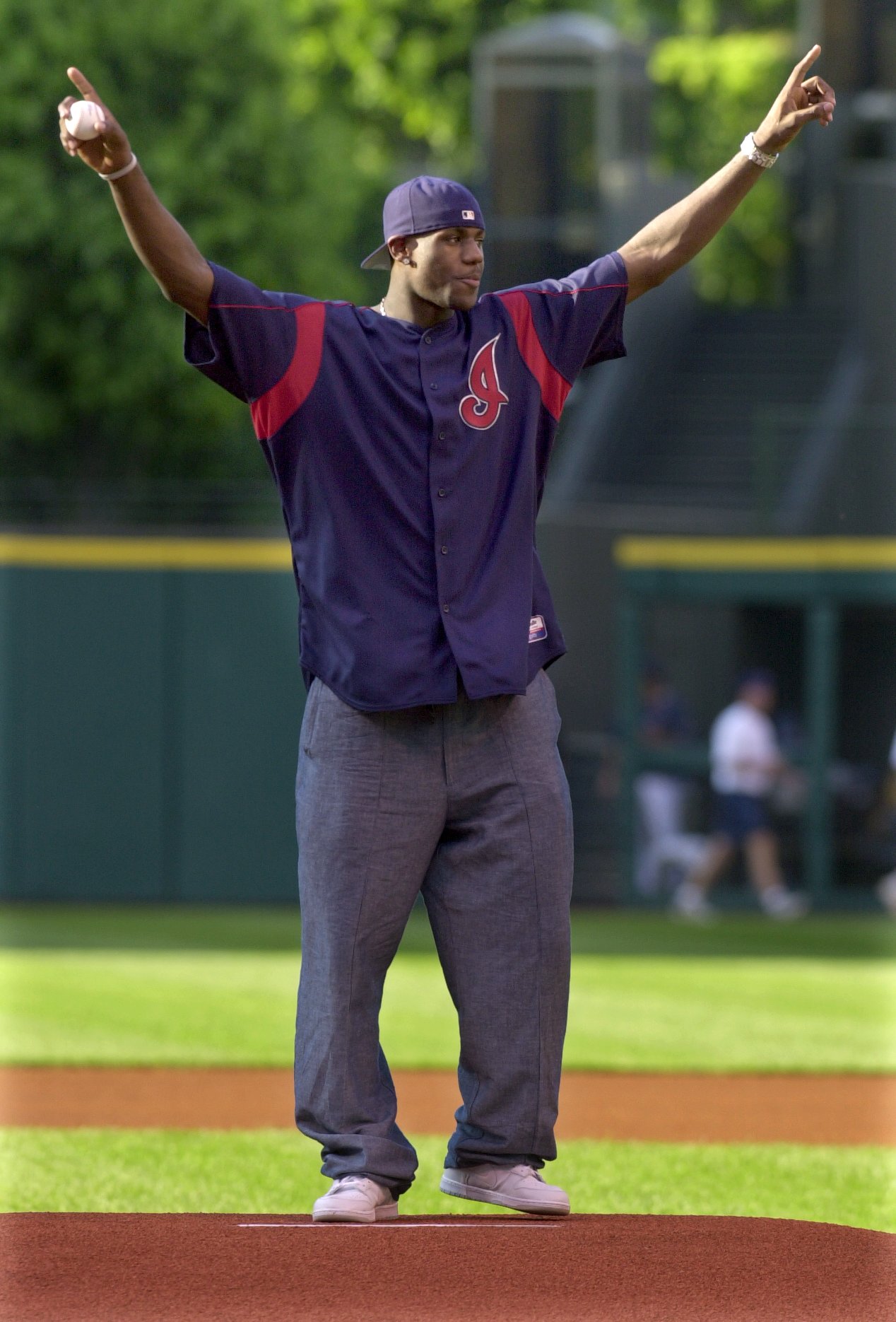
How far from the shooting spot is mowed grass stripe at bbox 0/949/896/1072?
839 centimetres

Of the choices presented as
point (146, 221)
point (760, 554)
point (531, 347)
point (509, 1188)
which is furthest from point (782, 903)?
point (146, 221)

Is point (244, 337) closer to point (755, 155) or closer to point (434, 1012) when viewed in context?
point (755, 155)

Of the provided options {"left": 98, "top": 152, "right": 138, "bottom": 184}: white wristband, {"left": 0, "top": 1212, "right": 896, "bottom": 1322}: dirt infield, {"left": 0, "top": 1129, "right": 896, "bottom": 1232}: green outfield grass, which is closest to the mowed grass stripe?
{"left": 0, "top": 1129, "right": 896, "bottom": 1232}: green outfield grass

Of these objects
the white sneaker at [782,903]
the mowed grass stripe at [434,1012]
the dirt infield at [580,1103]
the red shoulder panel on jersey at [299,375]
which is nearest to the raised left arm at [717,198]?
the red shoulder panel on jersey at [299,375]

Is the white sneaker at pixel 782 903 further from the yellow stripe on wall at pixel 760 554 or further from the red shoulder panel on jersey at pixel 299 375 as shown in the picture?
the red shoulder panel on jersey at pixel 299 375

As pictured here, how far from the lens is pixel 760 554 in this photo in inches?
672

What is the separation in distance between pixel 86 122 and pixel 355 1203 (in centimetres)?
196

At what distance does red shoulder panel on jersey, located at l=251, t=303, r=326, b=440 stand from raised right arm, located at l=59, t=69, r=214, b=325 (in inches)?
7.5

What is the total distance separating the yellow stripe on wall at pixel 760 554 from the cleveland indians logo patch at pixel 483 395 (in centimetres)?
1306

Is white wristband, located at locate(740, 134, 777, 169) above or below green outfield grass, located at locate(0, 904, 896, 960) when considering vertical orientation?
above

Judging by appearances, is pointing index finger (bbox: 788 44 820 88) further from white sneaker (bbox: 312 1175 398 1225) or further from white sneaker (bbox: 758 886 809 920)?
white sneaker (bbox: 758 886 809 920)

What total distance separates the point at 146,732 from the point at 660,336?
995 cm

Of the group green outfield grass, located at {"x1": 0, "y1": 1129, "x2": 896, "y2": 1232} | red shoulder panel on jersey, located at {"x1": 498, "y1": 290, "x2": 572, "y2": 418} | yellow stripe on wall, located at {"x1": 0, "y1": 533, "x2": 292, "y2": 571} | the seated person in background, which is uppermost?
red shoulder panel on jersey, located at {"x1": 498, "y1": 290, "x2": 572, "y2": 418}

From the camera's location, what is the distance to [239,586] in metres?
16.6
